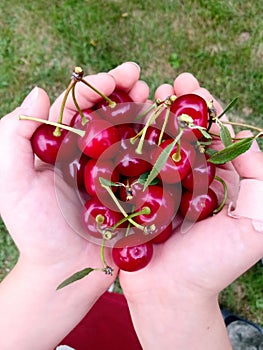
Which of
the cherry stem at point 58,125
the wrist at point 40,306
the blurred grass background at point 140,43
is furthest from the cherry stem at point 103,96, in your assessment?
the blurred grass background at point 140,43

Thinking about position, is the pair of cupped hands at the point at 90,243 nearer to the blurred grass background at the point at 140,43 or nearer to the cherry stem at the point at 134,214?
the cherry stem at the point at 134,214

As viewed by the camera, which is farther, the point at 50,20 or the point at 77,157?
the point at 50,20

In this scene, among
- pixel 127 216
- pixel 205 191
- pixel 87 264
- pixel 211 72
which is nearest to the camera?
pixel 127 216

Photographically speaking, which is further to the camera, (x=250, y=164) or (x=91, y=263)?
(x=91, y=263)

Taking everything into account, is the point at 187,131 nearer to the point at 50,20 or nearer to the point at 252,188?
the point at 252,188

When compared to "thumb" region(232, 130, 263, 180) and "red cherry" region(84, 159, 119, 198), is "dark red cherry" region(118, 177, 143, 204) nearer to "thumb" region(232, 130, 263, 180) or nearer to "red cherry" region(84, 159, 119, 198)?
"red cherry" region(84, 159, 119, 198)

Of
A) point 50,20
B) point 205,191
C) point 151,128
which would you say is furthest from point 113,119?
point 50,20

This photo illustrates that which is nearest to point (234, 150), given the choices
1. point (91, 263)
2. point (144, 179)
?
point (144, 179)

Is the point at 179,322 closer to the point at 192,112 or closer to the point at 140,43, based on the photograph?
the point at 192,112
